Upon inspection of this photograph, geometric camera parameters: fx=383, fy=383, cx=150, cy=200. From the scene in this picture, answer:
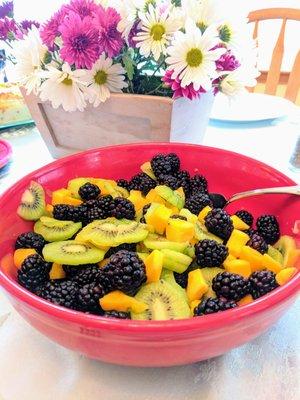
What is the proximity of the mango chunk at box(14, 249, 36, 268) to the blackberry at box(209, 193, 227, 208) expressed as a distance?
1.06 ft

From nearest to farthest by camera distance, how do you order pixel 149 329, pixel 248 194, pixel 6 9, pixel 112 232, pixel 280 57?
pixel 149 329, pixel 112 232, pixel 248 194, pixel 6 9, pixel 280 57

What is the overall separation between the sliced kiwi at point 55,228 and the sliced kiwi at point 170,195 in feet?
0.47

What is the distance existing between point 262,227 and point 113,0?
1.68 ft

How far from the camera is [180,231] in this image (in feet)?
1.83

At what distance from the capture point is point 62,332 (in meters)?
0.40

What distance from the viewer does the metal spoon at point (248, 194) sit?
1.99 ft

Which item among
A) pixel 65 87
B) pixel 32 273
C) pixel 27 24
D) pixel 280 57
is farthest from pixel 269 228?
pixel 280 57

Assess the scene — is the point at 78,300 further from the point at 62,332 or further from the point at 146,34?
the point at 146,34

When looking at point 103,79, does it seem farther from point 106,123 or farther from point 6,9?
point 6,9

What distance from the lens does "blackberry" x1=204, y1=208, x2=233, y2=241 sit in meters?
0.58

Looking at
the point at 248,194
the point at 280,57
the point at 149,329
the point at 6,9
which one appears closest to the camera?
the point at 149,329

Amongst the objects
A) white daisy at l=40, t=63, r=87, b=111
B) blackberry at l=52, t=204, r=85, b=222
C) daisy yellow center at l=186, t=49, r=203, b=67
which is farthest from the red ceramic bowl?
daisy yellow center at l=186, t=49, r=203, b=67

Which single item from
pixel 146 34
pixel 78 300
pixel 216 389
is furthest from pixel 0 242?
pixel 146 34

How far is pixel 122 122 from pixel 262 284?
1.61 feet
